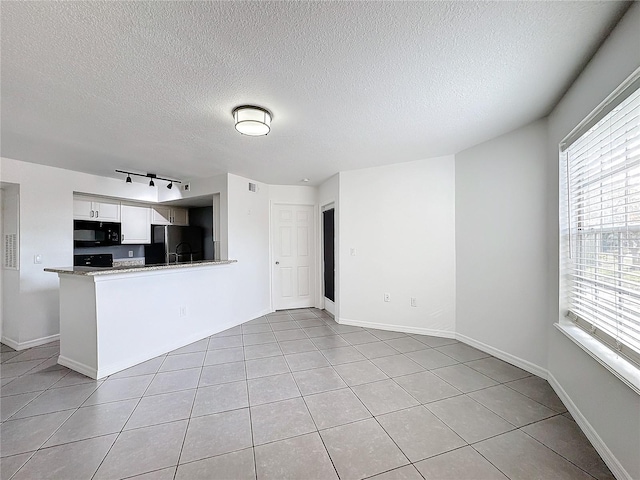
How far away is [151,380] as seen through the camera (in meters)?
2.48

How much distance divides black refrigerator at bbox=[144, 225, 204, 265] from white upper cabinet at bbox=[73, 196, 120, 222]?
2.20ft

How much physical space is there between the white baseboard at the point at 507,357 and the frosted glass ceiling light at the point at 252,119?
324cm

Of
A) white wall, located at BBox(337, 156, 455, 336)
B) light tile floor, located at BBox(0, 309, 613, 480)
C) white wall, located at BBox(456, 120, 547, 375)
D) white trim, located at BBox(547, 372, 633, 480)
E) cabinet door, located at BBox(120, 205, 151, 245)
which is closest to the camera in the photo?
white trim, located at BBox(547, 372, 633, 480)

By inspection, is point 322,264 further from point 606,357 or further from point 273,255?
point 606,357

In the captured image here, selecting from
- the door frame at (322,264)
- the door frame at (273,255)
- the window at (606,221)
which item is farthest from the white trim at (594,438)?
the door frame at (273,255)

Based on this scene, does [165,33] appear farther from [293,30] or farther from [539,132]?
[539,132]

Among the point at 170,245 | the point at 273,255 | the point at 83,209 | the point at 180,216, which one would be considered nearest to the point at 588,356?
the point at 273,255

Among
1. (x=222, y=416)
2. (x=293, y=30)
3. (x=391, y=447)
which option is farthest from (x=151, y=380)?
(x=293, y=30)

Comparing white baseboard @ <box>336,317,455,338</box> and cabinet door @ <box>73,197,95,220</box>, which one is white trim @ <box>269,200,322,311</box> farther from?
cabinet door @ <box>73,197,95,220</box>

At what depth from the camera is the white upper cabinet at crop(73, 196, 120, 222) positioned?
4.10 m

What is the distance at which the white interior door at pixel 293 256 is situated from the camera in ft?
16.3

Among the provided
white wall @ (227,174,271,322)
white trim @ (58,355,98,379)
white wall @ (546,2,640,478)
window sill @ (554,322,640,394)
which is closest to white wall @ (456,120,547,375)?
white wall @ (546,2,640,478)

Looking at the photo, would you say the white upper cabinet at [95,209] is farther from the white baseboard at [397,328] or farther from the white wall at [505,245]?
the white wall at [505,245]

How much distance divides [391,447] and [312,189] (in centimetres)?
414
